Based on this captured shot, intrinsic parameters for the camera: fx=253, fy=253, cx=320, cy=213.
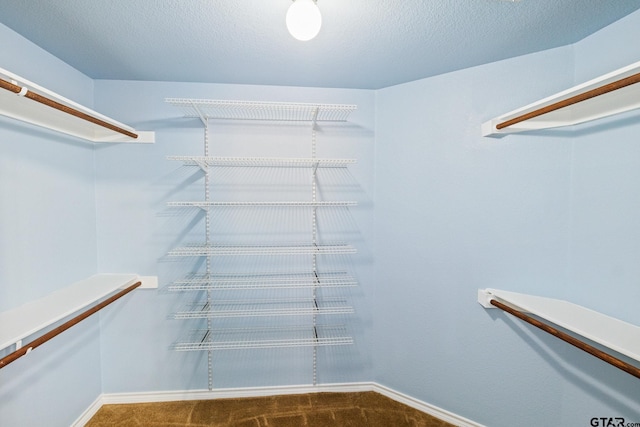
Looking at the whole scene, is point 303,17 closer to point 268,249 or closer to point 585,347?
point 268,249

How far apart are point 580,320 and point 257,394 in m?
1.84

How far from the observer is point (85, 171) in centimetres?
154

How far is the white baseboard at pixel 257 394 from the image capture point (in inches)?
62.5

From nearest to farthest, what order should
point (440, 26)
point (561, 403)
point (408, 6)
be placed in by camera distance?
1. point (408, 6)
2. point (440, 26)
3. point (561, 403)

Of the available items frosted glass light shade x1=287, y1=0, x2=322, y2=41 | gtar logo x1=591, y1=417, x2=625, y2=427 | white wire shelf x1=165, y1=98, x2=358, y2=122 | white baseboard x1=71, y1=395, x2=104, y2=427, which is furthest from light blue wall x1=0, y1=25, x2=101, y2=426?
gtar logo x1=591, y1=417, x2=625, y2=427

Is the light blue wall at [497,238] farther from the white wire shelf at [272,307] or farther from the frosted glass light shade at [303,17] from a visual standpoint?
the frosted glass light shade at [303,17]

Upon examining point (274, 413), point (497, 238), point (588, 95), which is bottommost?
point (274, 413)

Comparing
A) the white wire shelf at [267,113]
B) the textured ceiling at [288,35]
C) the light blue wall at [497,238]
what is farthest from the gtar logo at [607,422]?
the white wire shelf at [267,113]

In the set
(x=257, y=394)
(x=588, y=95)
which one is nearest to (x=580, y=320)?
(x=588, y=95)

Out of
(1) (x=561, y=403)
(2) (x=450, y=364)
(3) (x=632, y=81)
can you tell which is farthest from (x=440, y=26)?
(1) (x=561, y=403)

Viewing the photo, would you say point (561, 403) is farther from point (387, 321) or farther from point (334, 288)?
point (334, 288)

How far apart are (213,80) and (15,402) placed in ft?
6.24

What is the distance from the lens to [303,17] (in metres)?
0.85

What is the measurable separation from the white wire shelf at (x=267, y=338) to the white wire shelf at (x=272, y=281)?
31cm
